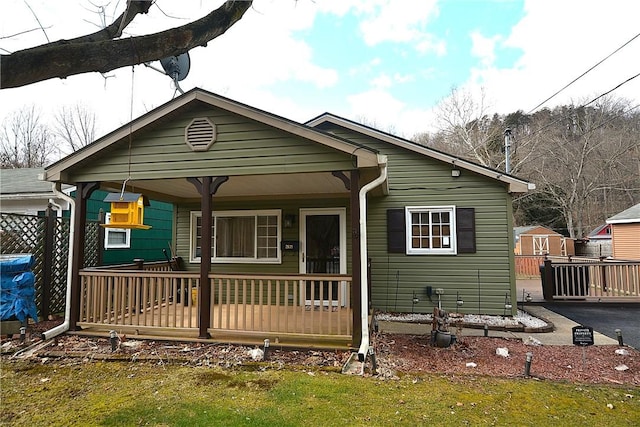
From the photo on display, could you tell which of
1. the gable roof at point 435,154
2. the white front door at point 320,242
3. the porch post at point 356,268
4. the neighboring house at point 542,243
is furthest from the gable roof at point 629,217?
the porch post at point 356,268

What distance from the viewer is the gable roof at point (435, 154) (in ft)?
22.2

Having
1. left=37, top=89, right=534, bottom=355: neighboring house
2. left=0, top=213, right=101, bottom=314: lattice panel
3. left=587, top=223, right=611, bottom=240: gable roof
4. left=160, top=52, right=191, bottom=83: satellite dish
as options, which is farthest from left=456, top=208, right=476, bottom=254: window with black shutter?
left=587, top=223, right=611, bottom=240: gable roof

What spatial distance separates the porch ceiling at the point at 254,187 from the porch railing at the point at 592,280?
559 cm

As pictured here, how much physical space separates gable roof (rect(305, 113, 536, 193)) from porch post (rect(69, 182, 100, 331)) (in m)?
4.70

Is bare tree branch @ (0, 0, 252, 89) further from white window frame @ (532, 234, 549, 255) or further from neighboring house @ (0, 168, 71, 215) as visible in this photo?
white window frame @ (532, 234, 549, 255)

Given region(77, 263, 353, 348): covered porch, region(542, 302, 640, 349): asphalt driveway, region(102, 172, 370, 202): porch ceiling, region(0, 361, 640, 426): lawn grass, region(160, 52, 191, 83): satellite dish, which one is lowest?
region(542, 302, 640, 349): asphalt driveway

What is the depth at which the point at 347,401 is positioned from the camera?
3.29 m

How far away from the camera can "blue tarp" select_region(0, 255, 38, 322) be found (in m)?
5.20

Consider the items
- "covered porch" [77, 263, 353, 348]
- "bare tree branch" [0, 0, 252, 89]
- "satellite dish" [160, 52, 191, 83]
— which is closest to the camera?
"bare tree branch" [0, 0, 252, 89]

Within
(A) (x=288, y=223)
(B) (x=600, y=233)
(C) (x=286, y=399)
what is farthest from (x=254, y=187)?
(B) (x=600, y=233)

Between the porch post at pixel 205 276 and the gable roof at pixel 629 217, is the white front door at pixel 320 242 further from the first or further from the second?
the gable roof at pixel 629 217

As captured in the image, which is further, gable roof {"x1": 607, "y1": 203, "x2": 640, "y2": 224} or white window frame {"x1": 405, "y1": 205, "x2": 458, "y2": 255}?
gable roof {"x1": 607, "y1": 203, "x2": 640, "y2": 224}

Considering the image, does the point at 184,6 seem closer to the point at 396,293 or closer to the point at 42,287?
the point at 42,287

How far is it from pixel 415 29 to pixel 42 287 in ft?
32.0
